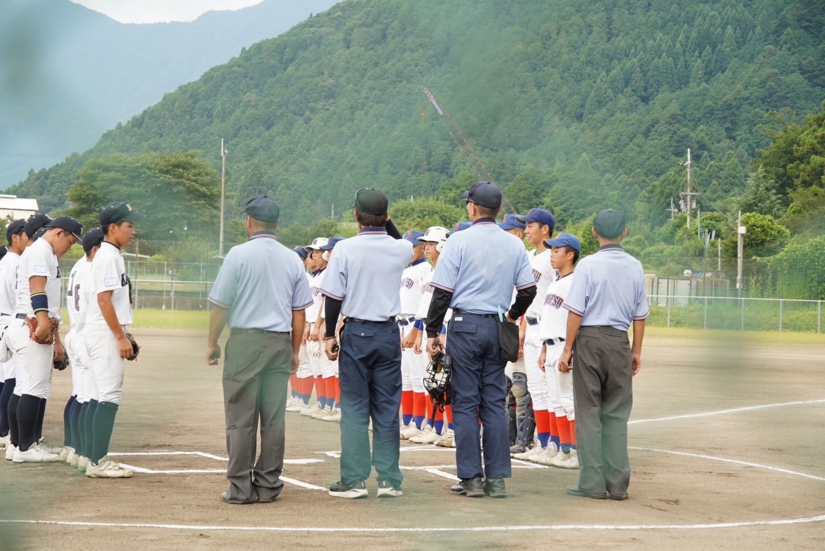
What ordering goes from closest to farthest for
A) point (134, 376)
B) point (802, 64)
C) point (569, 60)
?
point (802, 64) < point (569, 60) < point (134, 376)

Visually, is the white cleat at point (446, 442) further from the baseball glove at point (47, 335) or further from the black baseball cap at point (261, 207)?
the black baseball cap at point (261, 207)

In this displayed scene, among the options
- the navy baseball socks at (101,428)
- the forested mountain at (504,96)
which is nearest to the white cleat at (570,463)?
the navy baseball socks at (101,428)

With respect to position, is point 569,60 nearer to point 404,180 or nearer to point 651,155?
point 651,155

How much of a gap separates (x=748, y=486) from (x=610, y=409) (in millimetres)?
1372

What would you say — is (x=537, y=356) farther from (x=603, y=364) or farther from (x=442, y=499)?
(x=442, y=499)

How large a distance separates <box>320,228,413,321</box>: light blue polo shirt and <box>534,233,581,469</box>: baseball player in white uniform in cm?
149

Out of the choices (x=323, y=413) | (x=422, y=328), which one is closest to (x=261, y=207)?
(x=422, y=328)

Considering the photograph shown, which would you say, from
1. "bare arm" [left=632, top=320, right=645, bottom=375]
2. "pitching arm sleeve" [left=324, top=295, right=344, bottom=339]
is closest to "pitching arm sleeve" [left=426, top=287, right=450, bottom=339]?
"pitching arm sleeve" [left=324, top=295, right=344, bottom=339]

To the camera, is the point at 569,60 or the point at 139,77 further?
the point at 569,60

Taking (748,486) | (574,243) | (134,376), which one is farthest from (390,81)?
(134,376)

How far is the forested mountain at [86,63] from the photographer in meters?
1.12

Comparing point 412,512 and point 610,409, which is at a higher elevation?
point 610,409

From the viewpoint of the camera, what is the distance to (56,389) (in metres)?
10.8

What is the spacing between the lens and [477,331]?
5.20 metres
